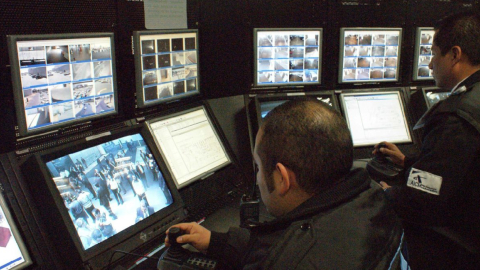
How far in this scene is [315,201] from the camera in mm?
1084

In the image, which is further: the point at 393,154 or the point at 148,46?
the point at 393,154

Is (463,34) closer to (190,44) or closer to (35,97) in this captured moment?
(190,44)

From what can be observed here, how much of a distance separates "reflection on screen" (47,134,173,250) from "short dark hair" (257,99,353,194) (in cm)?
74

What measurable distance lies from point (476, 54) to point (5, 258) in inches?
86.5

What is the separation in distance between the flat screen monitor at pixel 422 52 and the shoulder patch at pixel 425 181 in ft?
4.33

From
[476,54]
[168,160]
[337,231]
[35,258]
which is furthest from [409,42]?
[35,258]

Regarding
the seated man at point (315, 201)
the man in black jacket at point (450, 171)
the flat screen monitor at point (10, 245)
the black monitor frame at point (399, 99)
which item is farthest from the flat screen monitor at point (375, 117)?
the flat screen monitor at point (10, 245)

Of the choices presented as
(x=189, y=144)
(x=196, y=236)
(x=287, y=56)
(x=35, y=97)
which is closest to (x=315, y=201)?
(x=196, y=236)

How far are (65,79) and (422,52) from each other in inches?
98.9

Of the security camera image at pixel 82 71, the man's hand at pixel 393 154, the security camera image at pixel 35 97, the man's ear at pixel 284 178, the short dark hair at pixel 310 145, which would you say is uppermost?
the security camera image at pixel 82 71

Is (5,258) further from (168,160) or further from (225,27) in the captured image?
(225,27)

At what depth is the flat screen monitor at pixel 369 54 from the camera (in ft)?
9.38

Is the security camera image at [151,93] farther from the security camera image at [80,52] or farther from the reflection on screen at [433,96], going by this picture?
the reflection on screen at [433,96]

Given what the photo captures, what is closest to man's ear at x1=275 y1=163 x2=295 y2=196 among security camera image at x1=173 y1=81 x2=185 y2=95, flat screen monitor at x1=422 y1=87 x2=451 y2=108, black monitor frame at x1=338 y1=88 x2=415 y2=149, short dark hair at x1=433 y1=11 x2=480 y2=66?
security camera image at x1=173 y1=81 x2=185 y2=95
